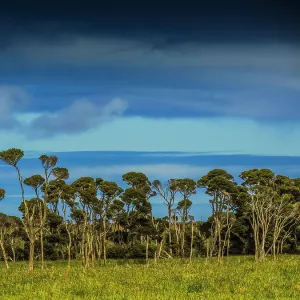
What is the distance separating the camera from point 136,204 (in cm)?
5650

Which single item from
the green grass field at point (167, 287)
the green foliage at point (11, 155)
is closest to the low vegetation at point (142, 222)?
the green foliage at point (11, 155)

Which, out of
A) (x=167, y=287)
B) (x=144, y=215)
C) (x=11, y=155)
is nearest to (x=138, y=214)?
(x=144, y=215)

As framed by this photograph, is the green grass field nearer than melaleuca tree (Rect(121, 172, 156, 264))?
Yes

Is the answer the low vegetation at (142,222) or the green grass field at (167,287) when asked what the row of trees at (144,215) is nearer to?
the low vegetation at (142,222)

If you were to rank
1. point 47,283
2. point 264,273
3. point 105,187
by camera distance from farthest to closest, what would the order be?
point 105,187 < point 264,273 < point 47,283

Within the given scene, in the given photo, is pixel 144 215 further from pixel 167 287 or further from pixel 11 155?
pixel 167 287

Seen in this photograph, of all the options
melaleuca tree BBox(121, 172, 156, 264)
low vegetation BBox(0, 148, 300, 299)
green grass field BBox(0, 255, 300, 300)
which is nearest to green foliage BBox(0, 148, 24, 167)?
low vegetation BBox(0, 148, 300, 299)

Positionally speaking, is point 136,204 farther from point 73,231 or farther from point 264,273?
point 264,273

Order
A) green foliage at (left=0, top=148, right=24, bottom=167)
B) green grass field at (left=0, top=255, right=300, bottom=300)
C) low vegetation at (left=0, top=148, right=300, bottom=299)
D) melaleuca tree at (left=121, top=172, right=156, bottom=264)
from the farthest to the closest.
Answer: melaleuca tree at (left=121, top=172, right=156, bottom=264), low vegetation at (left=0, top=148, right=300, bottom=299), green foliage at (left=0, top=148, right=24, bottom=167), green grass field at (left=0, top=255, right=300, bottom=300)

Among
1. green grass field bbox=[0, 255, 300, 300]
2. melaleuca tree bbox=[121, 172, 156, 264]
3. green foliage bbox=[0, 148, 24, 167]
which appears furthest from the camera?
melaleuca tree bbox=[121, 172, 156, 264]

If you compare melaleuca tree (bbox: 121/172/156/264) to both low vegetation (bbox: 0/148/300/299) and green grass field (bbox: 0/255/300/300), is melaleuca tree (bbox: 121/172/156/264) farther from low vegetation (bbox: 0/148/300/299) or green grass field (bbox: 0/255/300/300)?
green grass field (bbox: 0/255/300/300)

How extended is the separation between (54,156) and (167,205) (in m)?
18.9

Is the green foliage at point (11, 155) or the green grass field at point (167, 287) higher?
the green foliage at point (11, 155)

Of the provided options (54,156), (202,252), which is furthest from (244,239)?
(54,156)
